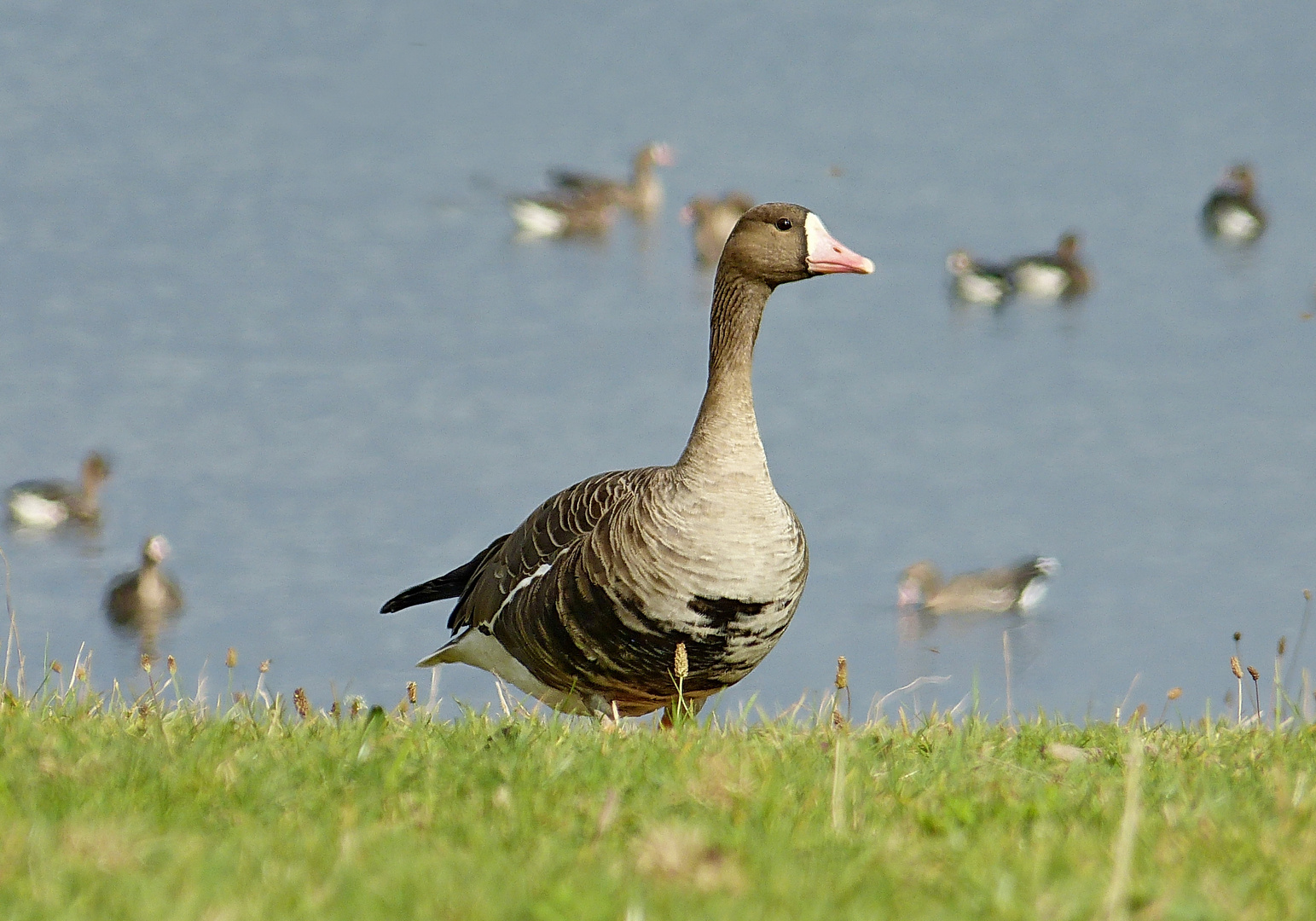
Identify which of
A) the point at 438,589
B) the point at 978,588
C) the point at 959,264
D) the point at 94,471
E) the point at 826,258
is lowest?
the point at 978,588

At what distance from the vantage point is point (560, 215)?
23031 mm

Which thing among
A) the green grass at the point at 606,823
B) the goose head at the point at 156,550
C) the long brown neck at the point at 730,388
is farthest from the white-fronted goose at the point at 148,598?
the green grass at the point at 606,823

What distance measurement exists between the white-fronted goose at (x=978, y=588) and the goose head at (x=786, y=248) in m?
7.27

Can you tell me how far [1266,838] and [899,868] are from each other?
886 mm

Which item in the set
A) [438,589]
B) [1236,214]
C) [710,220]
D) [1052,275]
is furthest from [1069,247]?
[438,589]

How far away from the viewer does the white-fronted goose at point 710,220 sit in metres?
22.5

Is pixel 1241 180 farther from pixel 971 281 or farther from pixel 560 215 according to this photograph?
pixel 560 215

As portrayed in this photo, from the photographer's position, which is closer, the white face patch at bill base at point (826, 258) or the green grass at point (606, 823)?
the green grass at point (606, 823)

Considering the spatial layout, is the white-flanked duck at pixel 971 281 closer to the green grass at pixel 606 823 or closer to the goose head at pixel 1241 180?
the goose head at pixel 1241 180

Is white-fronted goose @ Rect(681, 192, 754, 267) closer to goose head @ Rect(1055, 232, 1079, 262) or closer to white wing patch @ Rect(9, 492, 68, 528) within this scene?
goose head @ Rect(1055, 232, 1079, 262)

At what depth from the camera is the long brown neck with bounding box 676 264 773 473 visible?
6422 millimetres

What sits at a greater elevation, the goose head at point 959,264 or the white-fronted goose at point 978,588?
the goose head at point 959,264

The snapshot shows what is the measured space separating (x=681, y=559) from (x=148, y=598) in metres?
8.13

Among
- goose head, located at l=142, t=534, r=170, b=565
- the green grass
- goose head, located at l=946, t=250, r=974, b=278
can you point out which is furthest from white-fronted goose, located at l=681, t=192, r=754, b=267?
the green grass
